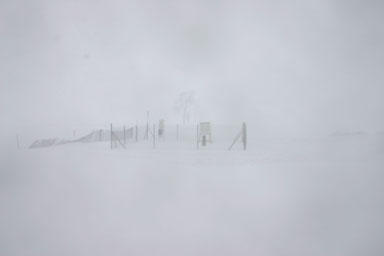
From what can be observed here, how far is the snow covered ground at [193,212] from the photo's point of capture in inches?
83.5

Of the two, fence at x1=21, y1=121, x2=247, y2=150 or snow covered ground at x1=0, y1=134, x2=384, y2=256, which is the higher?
fence at x1=21, y1=121, x2=247, y2=150

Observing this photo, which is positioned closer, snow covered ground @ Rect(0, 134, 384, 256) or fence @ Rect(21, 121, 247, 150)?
snow covered ground @ Rect(0, 134, 384, 256)

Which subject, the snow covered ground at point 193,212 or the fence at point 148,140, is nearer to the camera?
the snow covered ground at point 193,212

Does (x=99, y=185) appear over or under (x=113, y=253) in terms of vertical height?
over

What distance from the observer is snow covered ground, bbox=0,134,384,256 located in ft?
6.96

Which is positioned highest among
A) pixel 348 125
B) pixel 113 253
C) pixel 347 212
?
pixel 348 125

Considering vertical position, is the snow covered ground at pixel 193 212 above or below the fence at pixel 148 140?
below

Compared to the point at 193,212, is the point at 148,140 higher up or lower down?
higher up

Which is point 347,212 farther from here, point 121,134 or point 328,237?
point 121,134

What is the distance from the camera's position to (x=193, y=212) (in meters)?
2.66

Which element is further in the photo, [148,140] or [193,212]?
[148,140]

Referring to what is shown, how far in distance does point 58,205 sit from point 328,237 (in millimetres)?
2787

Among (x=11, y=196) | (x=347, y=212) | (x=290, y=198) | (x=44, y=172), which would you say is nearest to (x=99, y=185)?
(x=11, y=196)

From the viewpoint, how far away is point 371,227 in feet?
7.62
